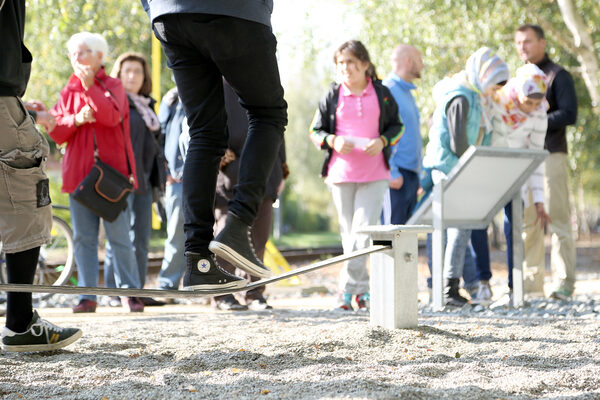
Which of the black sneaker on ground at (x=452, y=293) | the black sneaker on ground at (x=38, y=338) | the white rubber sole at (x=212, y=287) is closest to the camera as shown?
the white rubber sole at (x=212, y=287)

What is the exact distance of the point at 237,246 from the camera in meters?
3.45

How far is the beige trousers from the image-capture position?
25.4 ft

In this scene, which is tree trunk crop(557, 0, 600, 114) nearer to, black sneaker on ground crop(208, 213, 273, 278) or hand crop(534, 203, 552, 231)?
hand crop(534, 203, 552, 231)

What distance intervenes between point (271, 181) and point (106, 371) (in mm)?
3068

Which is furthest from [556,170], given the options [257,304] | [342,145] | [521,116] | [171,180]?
[171,180]

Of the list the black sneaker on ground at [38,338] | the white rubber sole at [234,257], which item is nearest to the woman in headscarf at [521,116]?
the white rubber sole at [234,257]

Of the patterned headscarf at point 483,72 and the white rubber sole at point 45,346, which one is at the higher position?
the patterned headscarf at point 483,72

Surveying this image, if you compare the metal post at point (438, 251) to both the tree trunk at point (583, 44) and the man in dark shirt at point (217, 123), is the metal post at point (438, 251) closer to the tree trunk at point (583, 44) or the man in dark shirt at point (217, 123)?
the man in dark shirt at point (217, 123)

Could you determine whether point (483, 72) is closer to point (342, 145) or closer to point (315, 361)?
point (342, 145)

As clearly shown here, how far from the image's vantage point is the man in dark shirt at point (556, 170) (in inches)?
299

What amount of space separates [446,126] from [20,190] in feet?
12.7

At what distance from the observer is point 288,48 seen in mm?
18797

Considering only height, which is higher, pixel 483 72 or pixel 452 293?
pixel 483 72

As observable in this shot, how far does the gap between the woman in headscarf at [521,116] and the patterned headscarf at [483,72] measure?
0.21 m
